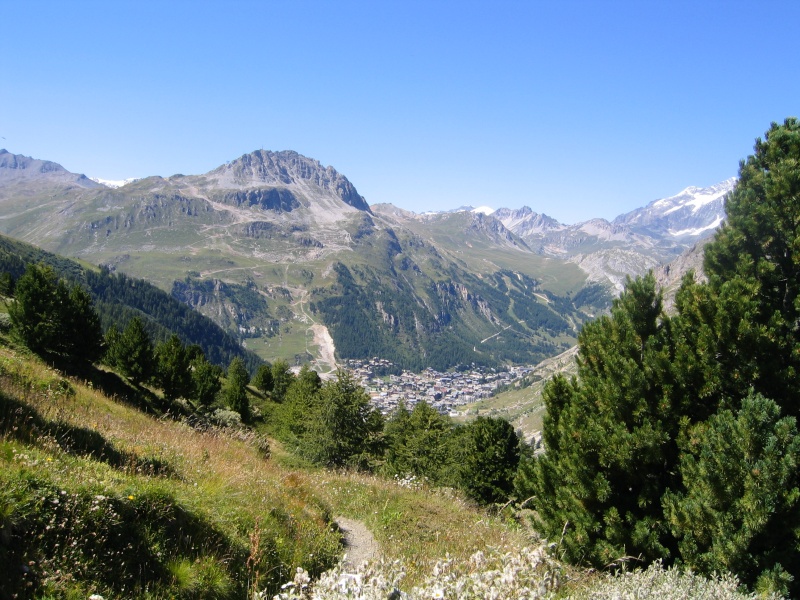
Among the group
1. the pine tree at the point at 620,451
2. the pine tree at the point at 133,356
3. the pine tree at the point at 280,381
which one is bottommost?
the pine tree at the point at 280,381

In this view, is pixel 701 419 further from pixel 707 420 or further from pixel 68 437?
pixel 68 437

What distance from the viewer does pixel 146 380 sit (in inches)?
1624

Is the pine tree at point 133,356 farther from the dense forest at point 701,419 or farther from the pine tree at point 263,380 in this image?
the pine tree at point 263,380

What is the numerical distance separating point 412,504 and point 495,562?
5.74m

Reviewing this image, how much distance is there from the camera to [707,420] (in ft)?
30.4

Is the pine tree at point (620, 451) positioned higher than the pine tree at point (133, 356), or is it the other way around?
the pine tree at point (620, 451)

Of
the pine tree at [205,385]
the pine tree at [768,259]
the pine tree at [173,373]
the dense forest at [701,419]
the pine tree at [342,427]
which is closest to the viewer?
the dense forest at [701,419]

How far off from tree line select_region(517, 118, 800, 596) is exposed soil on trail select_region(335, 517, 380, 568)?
393cm

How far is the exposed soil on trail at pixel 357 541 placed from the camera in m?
9.23

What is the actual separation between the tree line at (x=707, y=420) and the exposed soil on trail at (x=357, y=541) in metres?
3.93

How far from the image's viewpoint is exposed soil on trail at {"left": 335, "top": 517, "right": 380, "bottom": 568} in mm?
9230

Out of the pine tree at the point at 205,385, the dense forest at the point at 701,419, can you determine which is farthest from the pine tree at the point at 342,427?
the pine tree at the point at 205,385

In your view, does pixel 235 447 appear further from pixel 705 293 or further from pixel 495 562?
pixel 705 293

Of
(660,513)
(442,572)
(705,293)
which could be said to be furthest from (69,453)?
(705,293)
